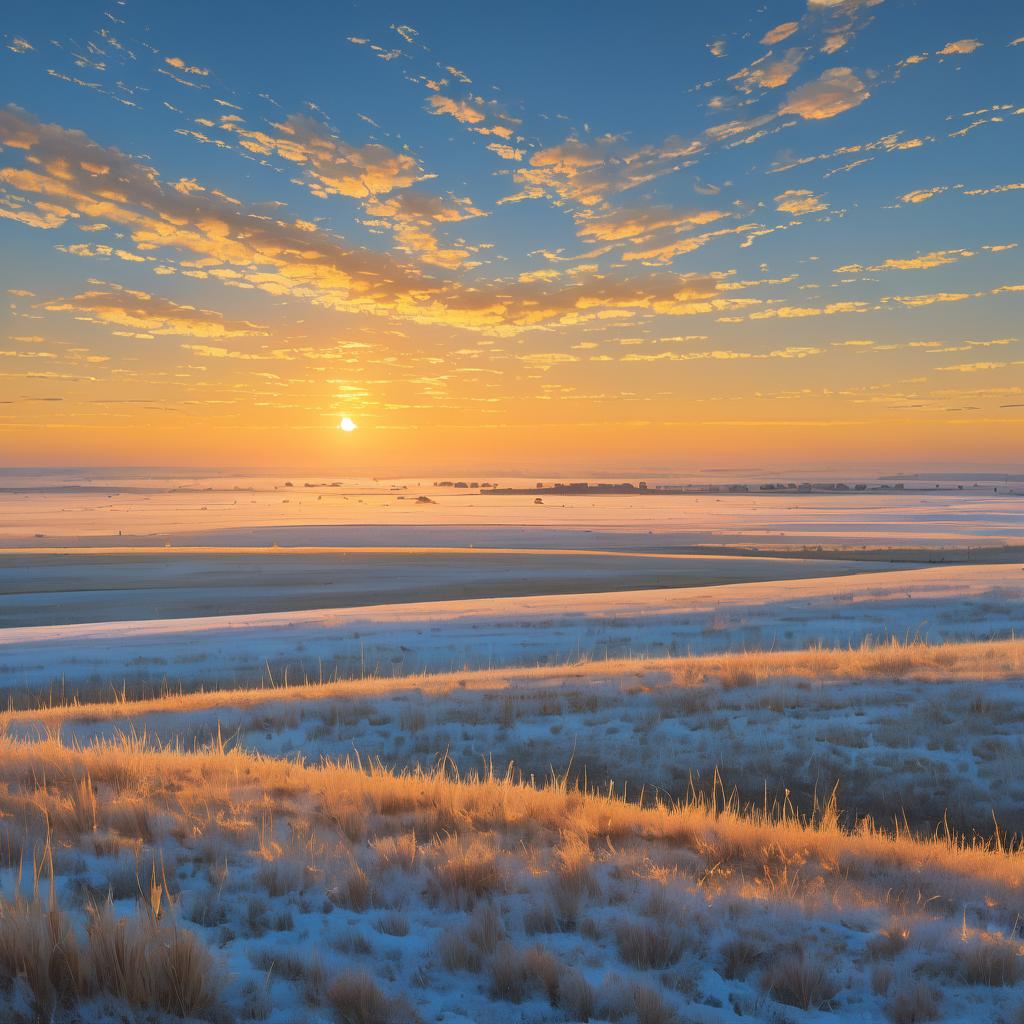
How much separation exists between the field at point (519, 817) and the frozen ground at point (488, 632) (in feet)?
0.57

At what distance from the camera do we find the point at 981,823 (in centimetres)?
950

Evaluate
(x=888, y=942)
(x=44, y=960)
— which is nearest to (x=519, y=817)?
(x=888, y=942)

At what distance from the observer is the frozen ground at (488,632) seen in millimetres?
19266

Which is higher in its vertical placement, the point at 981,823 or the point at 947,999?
the point at 947,999

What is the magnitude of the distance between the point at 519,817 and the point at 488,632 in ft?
52.7

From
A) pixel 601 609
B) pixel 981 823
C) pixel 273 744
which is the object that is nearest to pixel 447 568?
pixel 601 609

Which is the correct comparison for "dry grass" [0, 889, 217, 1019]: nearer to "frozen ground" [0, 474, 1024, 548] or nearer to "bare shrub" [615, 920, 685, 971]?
"bare shrub" [615, 920, 685, 971]

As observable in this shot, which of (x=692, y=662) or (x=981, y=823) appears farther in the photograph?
(x=692, y=662)

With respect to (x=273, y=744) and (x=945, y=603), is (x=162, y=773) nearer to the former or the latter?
(x=273, y=744)

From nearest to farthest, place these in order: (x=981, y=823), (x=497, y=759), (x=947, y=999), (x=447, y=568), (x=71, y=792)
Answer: (x=947, y=999) < (x=71, y=792) < (x=981, y=823) < (x=497, y=759) < (x=447, y=568)

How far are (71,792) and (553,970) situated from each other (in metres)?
5.25

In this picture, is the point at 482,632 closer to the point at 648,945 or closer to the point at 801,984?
the point at 648,945

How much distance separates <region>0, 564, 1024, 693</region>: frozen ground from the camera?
1927 cm

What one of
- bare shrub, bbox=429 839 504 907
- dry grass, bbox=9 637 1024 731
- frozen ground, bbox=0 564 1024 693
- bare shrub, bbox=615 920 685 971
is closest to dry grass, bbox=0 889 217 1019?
bare shrub, bbox=429 839 504 907
